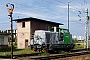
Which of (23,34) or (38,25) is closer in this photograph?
(23,34)

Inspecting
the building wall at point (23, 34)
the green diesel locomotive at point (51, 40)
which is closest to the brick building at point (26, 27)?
the building wall at point (23, 34)

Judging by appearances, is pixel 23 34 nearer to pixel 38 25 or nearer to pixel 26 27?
pixel 26 27

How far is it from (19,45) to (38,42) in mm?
17083

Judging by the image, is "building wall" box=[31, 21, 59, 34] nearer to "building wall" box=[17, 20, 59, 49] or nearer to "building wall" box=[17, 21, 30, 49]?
"building wall" box=[17, 20, 59, 49]

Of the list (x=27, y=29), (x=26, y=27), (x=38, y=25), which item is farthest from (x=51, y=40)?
(x=38, y=25)

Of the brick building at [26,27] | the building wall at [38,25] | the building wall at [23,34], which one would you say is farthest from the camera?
the building wall at [38,25]

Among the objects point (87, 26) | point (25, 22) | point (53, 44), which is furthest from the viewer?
point (25, 22)

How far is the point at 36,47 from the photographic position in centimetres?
2680

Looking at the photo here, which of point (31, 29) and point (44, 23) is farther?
point (44, 23)

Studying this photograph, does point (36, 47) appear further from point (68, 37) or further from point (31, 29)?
point (31, 29)

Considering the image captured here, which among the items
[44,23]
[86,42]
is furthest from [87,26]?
[44,23]

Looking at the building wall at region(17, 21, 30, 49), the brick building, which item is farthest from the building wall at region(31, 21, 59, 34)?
the building wall at region(17, 21, 30, 49)

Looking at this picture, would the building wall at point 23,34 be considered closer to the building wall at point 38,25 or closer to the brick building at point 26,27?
the brick building at point 26,27

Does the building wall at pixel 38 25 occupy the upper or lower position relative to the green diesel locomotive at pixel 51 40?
upper
